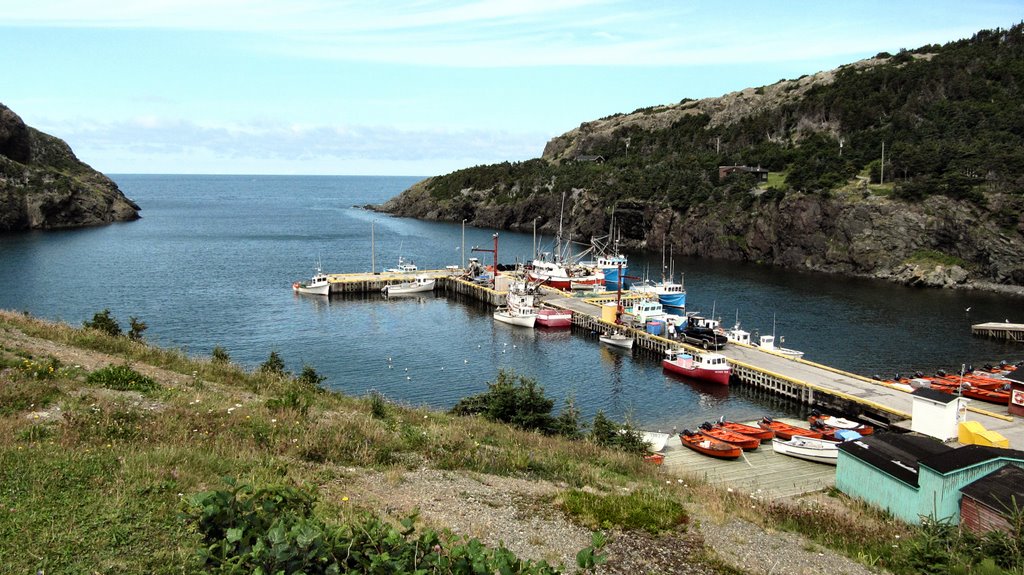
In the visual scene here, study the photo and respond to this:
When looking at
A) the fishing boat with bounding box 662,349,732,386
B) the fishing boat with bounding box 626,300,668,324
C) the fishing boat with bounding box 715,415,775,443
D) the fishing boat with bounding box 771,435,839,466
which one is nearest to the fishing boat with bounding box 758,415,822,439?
the fishing boat with bounding box 715,415,775,443

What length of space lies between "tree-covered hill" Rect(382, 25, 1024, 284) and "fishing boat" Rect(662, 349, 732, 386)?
1883 inches

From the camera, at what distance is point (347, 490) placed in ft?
39.4

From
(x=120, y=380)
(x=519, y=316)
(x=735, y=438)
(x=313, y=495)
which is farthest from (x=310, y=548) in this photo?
(x=519, y=316)

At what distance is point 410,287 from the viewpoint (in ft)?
248

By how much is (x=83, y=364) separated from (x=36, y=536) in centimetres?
1167

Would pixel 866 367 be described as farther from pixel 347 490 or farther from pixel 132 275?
pixel 132 275

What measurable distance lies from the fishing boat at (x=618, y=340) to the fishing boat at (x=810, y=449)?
22765mm

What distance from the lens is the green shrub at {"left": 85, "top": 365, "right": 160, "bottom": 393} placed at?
16969 millimetres

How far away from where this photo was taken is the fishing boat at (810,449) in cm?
2864

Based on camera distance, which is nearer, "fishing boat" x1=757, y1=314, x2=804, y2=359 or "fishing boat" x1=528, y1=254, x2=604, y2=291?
"fishing boat" x1=757, y1=314, x2=804, y2=359

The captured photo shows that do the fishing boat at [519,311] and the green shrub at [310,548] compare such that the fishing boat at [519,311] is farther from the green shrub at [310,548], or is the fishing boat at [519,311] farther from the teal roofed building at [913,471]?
the green shrub at [310,548]

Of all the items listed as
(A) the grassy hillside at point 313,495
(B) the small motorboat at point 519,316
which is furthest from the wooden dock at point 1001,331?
(A) the grassy hillside at point 313,495

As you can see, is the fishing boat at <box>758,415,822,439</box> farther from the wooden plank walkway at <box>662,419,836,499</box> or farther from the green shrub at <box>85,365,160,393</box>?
the green shrub at <box>85,365,160,393</box>

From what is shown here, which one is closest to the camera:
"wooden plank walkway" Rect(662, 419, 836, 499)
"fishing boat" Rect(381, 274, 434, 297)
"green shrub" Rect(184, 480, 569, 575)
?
"green shrub" Rect(184, 480, 569, 575)
